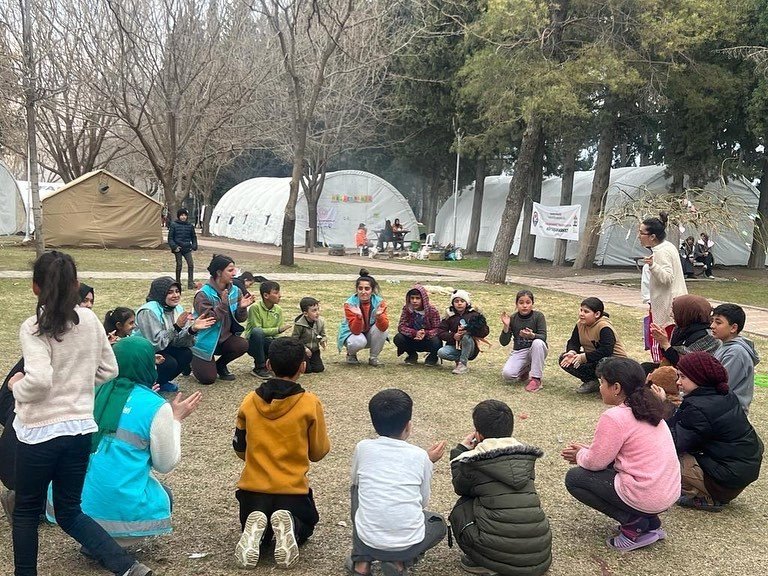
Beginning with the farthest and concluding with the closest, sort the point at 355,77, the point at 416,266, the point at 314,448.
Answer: the point at 355,77 < the point at 416,266 < the point at 314,448

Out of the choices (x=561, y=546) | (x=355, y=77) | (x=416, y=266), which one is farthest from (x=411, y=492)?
(x=355, y=77)

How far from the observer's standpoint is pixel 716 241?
862 inches

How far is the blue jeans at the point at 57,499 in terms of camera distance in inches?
110

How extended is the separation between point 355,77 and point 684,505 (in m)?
20.7

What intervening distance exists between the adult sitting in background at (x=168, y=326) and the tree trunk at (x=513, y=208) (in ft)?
35.8

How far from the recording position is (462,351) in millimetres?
7141

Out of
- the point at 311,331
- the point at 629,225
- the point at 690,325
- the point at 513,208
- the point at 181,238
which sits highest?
the point at 513,208

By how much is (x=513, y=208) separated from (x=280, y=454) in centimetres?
1377

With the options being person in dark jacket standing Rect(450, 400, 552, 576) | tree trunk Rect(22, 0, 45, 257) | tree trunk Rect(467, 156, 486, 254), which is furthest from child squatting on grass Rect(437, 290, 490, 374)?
tree trunk Rect(467, 156, 486, 254)

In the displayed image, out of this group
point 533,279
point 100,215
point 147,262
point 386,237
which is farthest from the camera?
point 386,237

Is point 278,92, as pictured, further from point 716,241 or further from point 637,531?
point 637,531

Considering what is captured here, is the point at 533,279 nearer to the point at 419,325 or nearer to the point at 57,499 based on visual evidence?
the point at 419,325

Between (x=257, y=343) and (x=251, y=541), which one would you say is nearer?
(x=251, y=541)

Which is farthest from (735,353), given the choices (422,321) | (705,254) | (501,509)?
(705,254)
